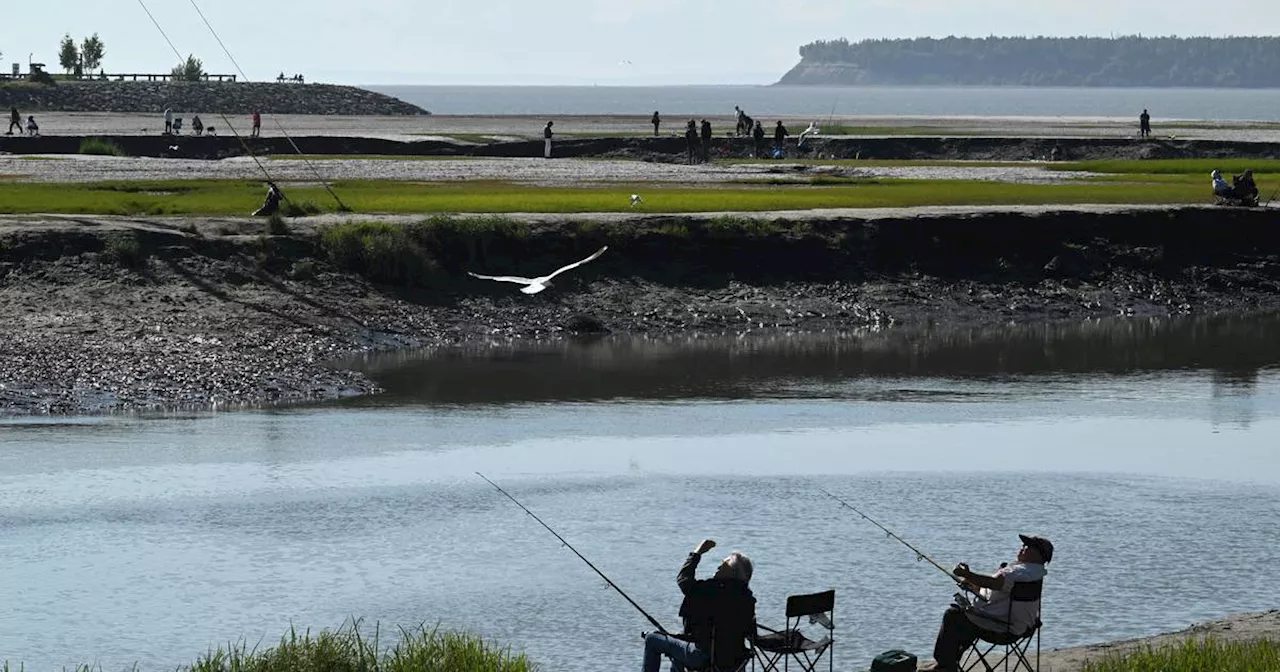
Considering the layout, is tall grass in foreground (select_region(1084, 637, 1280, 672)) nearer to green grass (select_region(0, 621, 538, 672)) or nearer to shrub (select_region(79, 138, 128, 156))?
green grass (select_region(0, 621, 538, 672))

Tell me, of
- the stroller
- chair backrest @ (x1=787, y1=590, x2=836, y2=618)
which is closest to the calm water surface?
chair backrest @ (x1=787, y1=590, x2=836, y2=618)

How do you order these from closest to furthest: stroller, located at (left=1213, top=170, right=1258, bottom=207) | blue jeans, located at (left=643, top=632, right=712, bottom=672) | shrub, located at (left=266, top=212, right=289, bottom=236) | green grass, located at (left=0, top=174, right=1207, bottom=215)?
blue jeans, located at (left=643, top=632, right=712, bottom=672)
shrub, located at (left=266, top=212, right=289, bottom=236)
green grass, located at (left=0, top=174, right=1207, bottom=215)
stroller, located at (left=1213, top=170, right=1258, bottom=207)

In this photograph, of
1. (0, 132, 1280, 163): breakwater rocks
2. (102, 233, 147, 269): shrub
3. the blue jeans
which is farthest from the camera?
(0, 132, 1280, 163): breakwater rocks

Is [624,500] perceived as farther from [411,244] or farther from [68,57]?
[68,57]

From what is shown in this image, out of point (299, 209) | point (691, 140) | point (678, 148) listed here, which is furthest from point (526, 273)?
point (678, 148)

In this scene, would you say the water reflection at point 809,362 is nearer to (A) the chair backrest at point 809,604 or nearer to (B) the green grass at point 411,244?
(B) the green grass at point 411,244

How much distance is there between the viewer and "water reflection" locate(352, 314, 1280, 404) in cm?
3325

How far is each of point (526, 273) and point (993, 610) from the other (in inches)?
1091

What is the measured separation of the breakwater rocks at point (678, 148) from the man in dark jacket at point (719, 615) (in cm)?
6483

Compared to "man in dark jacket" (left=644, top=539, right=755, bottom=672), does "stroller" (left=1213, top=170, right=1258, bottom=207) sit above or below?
above

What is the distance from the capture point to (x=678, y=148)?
82750 millimetres

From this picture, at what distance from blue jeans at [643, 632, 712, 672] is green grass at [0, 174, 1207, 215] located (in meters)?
31.9

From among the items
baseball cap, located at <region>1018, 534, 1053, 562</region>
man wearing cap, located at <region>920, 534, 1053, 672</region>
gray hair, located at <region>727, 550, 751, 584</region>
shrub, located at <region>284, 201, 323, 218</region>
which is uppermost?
shrub, located at <region>284, 201, 323, 218</region>

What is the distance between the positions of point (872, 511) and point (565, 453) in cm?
571
